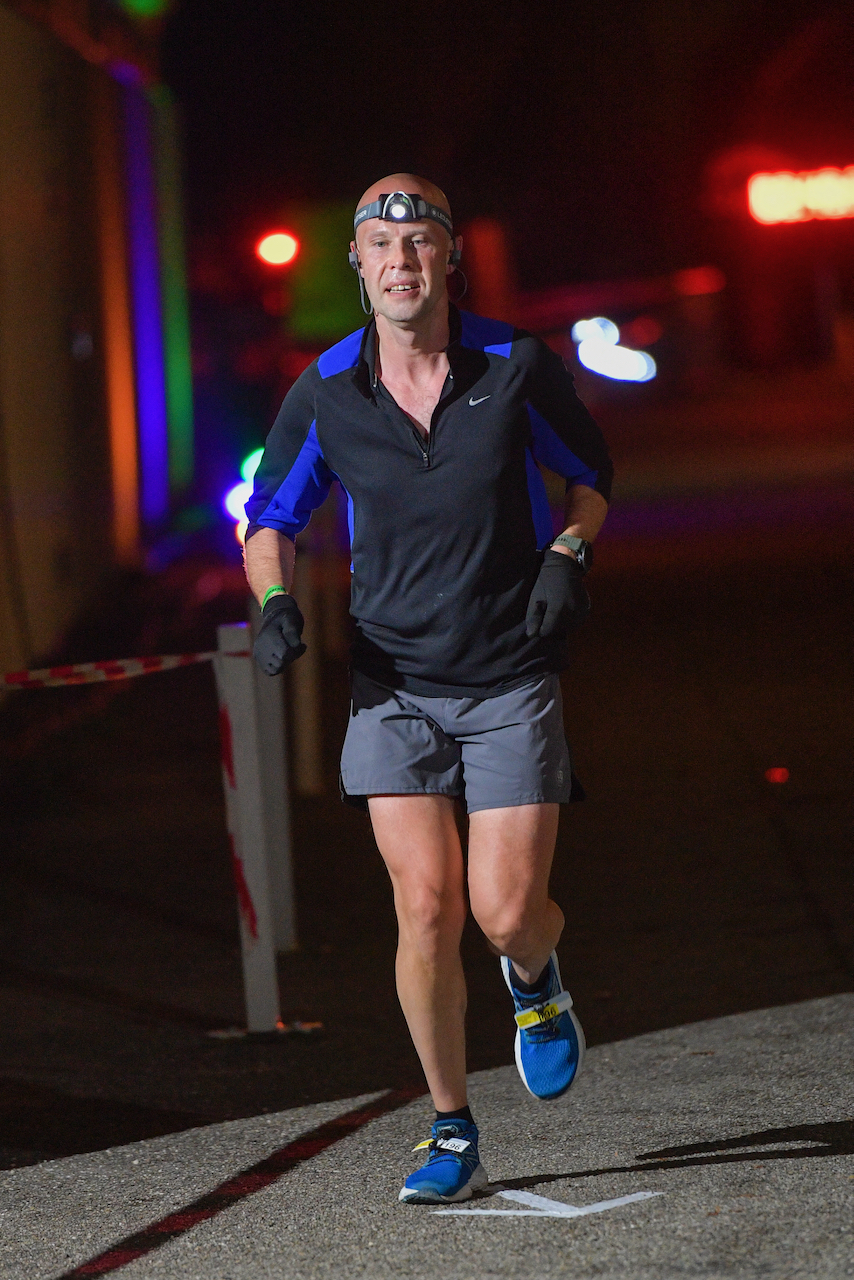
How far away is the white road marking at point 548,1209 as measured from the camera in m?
3.95

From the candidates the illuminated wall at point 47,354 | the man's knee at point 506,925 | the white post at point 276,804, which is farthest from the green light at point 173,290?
the man's knee at point 506,925

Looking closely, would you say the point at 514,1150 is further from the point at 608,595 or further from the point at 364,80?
the point at 364,80

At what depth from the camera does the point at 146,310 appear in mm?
20672

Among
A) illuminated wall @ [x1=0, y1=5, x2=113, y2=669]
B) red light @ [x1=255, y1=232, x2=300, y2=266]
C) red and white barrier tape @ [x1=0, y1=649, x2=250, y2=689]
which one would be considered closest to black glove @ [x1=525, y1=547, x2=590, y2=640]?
red and white barrier tape @ [x1=0, y1=649, x2=250, y2=689]

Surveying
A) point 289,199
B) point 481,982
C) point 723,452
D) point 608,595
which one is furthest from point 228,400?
point 481,982

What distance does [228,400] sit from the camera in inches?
986

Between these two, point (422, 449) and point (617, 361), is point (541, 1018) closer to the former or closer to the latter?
point (422, 449)

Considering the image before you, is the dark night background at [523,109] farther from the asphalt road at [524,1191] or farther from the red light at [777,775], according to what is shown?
the asphalt road at [524,1191]

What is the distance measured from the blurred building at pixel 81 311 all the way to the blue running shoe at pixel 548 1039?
8.46 m

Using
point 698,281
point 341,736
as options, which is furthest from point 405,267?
point 698,281

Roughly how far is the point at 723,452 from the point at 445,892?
25431mm

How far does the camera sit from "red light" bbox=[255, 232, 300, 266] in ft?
57.9

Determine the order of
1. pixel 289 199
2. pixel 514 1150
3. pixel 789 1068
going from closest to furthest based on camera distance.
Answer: pixel 514 1150, pixel 789 1068, pixel 289 199

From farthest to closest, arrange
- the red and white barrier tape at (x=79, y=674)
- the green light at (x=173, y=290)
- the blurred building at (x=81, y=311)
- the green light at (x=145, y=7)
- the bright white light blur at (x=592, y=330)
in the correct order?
the bright white light blur at (x=592, y=330), the green light at (x=173, y=290), the green light at (x=145, y=7), the blurred building at (x=81, y=311), the red and white barrier tape at (x=79, y=674)
